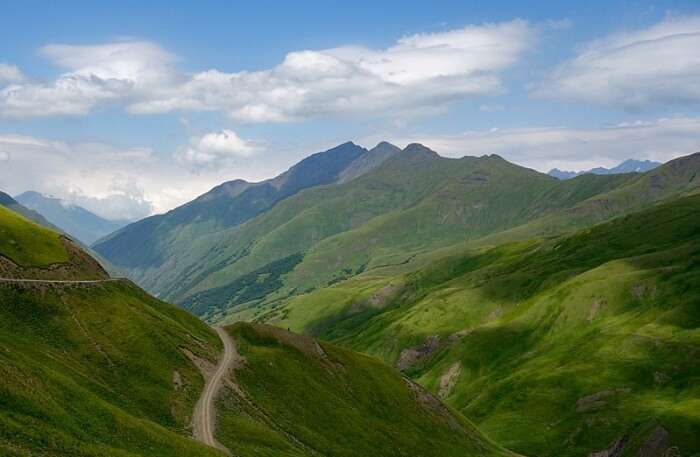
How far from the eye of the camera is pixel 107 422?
67188 mm

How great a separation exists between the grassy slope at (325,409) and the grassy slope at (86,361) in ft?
30.7

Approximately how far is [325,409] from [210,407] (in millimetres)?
29216

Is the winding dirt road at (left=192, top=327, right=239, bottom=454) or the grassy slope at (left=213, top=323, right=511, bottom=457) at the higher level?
the winding dirt road at (left=192, top=327, right=239, bottom=454)

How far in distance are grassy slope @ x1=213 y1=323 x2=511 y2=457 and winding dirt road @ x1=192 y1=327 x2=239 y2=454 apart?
1775 mm

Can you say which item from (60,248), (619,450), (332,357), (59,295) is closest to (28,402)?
(59,295)

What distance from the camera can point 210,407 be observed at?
92500 mm

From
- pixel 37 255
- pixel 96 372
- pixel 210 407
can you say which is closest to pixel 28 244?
pixel 37 255

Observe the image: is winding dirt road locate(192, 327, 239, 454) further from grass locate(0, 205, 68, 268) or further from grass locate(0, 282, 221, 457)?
grass locate(0, 205, 68, 268)

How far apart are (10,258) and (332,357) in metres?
72.6

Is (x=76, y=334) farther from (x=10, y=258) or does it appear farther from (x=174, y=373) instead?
(x=10, y=258)

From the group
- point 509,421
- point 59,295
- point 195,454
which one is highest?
point 59,295

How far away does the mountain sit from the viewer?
63.7 m

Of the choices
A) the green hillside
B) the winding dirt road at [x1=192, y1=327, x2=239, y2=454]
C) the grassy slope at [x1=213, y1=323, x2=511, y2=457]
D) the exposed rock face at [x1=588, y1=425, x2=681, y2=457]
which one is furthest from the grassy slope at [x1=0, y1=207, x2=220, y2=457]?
the exposed rock face at [x1=588, y1=425, x2=681, y2=457]

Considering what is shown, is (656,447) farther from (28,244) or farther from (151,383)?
(28,244)
